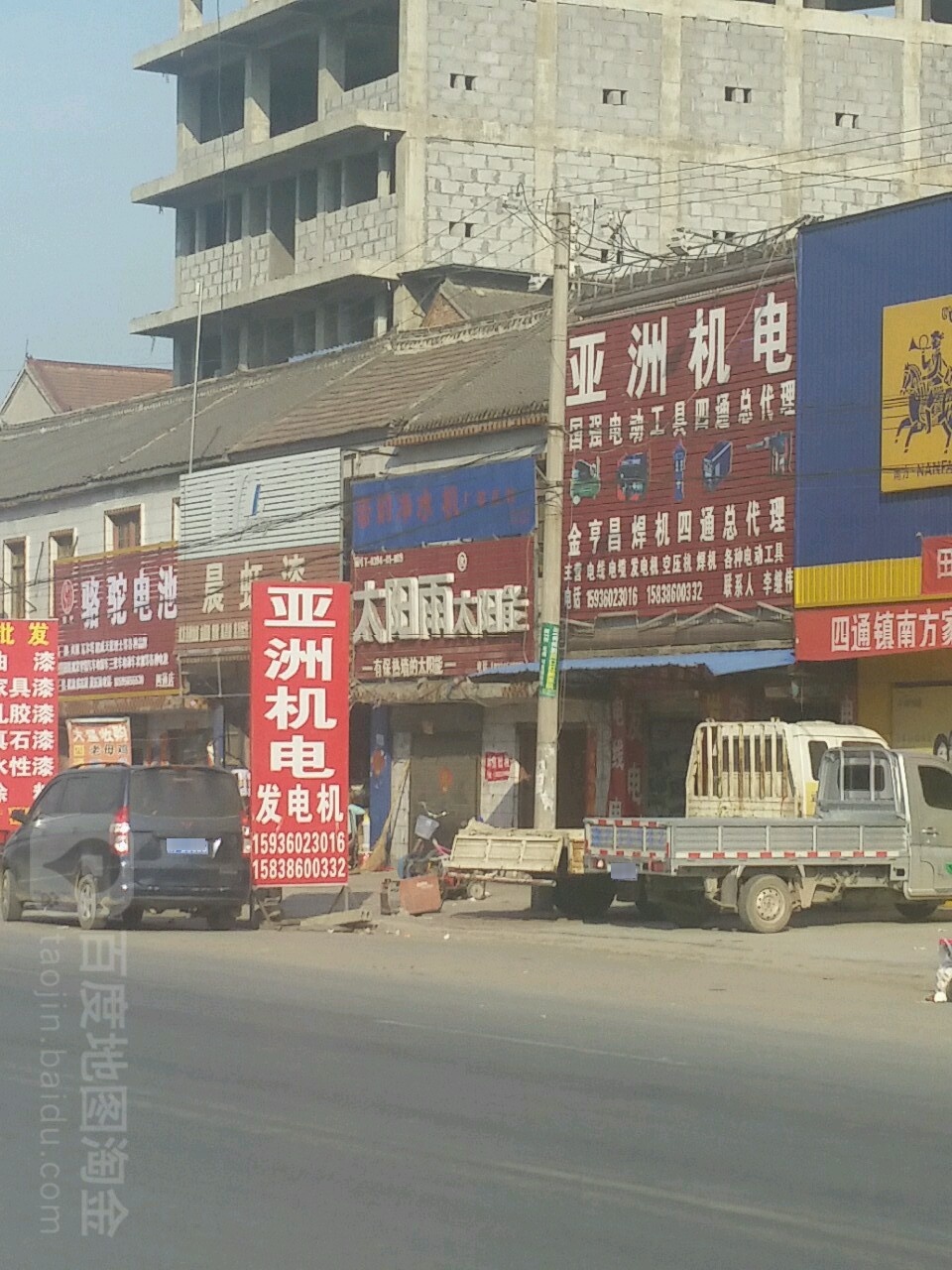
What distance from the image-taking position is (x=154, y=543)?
1665 inches

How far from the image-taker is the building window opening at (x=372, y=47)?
58.6 meters

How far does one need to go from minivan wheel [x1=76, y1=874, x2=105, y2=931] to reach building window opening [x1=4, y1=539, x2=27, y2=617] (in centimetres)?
2556

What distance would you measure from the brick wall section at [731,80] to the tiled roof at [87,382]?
20.6 meters

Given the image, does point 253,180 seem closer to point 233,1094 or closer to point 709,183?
point 709,183

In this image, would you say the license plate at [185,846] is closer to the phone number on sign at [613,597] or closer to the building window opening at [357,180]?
the phone number on sign at [613,597]

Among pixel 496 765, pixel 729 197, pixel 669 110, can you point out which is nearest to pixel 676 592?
pixel 496 765

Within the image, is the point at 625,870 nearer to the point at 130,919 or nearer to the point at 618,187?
the point at 130,919

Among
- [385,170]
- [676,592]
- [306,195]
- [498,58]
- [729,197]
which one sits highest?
[498,58]

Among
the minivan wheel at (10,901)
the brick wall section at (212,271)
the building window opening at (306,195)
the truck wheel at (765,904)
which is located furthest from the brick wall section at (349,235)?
the truck wheel at (765,904)

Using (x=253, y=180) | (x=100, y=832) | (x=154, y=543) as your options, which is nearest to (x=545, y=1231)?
(x=100, y=832)

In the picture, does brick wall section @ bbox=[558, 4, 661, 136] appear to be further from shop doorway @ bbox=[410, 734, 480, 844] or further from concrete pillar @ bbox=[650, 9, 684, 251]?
shop doorway @ bbox=[410, 734, 480, 844]

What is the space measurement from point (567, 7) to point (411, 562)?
27.3 metres

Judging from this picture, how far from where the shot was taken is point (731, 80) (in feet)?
191

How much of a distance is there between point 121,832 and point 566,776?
12350 mm
